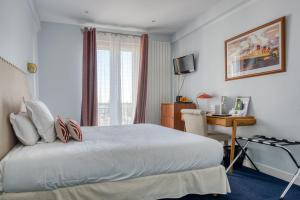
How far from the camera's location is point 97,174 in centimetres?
167

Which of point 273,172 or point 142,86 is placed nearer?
point 273,172

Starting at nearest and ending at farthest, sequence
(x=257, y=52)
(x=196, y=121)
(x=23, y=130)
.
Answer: (x=23, y=130) < (x=257, y=52) < (x=196, y=121)

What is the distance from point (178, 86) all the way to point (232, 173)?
2642 mm

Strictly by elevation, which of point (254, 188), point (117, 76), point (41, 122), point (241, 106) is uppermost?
point (117, 76)

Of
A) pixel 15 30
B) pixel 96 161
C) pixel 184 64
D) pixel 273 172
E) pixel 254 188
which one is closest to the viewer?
pixel 96 161

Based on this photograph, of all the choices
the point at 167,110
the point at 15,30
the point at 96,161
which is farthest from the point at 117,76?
the point at 96,161

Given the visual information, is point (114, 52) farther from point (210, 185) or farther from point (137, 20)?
point (210, 185)

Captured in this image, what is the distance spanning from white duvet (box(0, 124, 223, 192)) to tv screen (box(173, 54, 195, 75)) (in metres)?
2.62

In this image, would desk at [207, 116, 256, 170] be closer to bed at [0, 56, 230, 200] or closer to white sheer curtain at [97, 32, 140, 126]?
bed at [0, 56, 230, 200]

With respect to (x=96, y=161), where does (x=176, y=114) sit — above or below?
above

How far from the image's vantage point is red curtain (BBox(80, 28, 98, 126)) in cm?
451

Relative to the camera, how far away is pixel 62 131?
202 centimetres

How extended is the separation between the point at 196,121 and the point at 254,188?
1174 mm

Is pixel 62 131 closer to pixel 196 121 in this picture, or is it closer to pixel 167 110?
pixel 196 121
